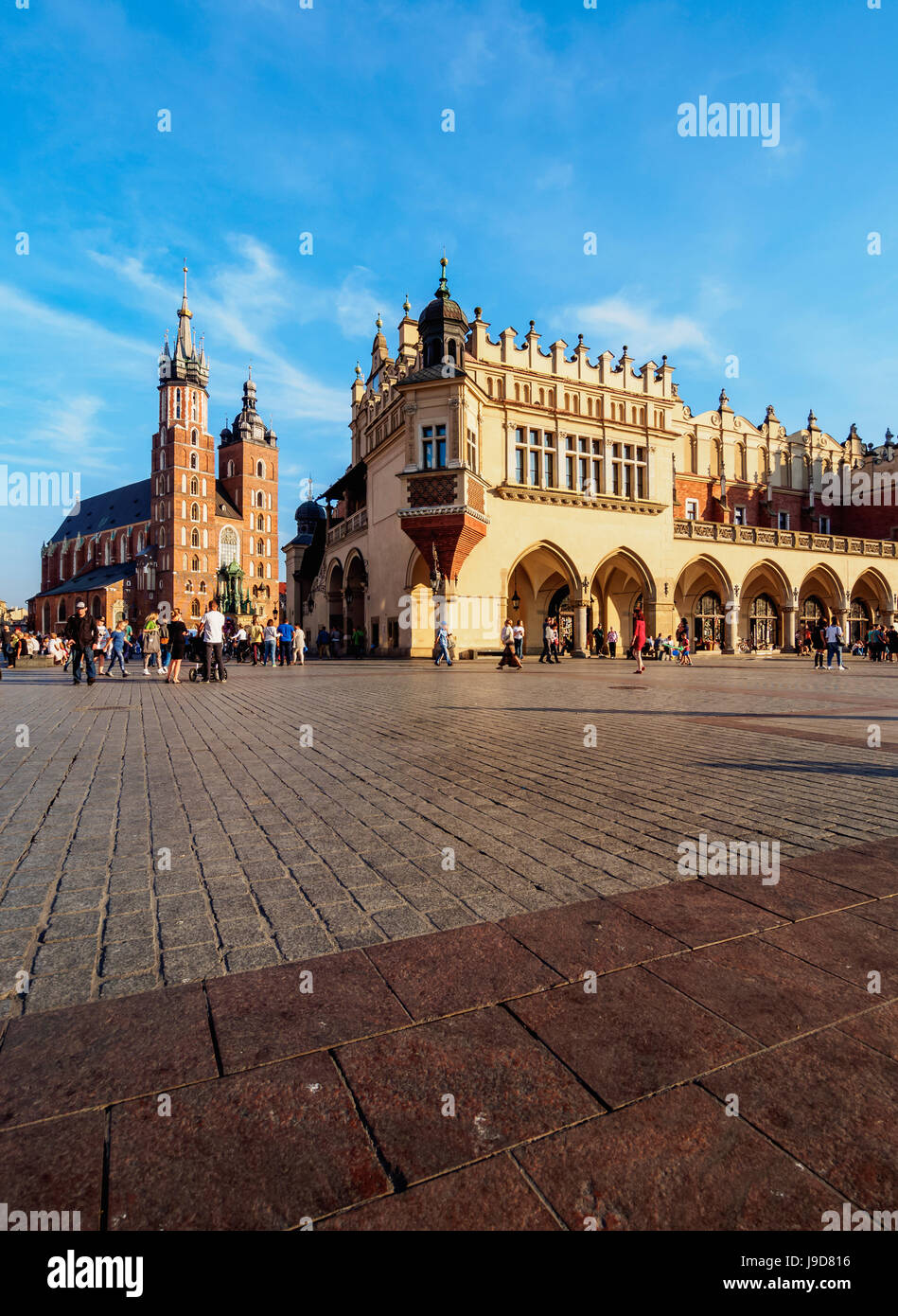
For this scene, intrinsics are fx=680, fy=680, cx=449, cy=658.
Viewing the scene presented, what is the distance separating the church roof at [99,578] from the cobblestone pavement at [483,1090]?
94.1m

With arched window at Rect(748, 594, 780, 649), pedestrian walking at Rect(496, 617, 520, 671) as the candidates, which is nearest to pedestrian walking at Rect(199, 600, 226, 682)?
pedestrian walking at Rect(496, 617, 520, 671)

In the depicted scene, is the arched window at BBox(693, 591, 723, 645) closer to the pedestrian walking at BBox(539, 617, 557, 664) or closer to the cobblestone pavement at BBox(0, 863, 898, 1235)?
the pedestrian walking at BBox(539, 617, 557, 664)

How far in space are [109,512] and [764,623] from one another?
10117 centimetres

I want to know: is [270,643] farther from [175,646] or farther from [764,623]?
[764,623]

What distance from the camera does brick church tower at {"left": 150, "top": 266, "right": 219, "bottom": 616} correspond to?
3420 inches

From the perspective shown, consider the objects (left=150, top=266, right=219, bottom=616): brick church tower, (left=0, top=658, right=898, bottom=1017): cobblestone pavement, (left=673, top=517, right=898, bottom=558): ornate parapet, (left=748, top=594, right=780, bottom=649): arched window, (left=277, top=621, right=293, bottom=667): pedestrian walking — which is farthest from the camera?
(left=150, top=266, right=219, bottom=616): brick church tower

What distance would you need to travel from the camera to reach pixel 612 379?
1262 inches

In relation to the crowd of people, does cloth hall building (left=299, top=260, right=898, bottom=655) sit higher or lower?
higher

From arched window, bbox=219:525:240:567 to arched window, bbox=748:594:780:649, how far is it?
70.4 metres

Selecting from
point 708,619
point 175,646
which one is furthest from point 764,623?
point 175,646

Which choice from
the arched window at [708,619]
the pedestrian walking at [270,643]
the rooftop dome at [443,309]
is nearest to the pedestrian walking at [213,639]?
the pedestrian walking at [270,643]
